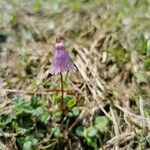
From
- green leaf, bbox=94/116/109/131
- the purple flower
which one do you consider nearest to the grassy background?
green leaf, bbox=94/116/109/131

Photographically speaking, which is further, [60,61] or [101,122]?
[101,122]

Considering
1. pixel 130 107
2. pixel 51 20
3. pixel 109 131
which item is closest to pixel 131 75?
pixel 130 107

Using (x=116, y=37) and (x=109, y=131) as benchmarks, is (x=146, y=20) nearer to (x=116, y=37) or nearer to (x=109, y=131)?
(x=116, y=37)

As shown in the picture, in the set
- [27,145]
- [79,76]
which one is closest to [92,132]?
[27,145]

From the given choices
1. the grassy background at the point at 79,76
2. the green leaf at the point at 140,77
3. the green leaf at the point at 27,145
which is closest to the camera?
the green leaf at the point at 27,145

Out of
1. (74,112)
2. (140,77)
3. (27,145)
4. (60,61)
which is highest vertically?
(60,61)

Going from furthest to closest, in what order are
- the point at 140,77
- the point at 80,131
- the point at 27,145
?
the point at 140,77 < the point at 80,131 < the point at 27,145

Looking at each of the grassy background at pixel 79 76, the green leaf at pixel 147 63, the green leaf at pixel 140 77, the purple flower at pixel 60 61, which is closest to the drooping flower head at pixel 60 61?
the purple flower at pixel 60 61

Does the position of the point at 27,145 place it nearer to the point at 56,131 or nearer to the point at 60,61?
the point at 56,131

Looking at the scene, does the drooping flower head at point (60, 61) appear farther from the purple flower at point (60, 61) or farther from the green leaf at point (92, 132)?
the green leaf at point (92, 132)
